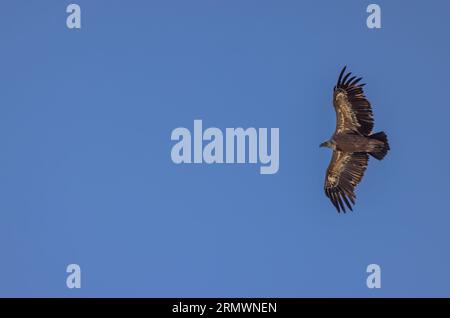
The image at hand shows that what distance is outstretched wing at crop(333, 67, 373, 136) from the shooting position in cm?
909

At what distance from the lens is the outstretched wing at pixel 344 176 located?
365 inches

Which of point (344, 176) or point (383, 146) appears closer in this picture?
point (383, 146)

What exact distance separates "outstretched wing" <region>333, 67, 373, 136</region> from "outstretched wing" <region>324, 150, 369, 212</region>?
295 millimetres

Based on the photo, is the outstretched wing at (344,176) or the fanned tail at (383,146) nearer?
the fanned tail at (383,146)

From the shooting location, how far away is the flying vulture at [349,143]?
9.09m

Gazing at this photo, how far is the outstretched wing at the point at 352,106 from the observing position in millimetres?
9094

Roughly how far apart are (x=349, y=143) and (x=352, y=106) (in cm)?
37

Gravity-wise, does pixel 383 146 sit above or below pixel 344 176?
above

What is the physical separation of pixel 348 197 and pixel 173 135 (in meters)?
1.87

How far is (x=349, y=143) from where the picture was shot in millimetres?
9203

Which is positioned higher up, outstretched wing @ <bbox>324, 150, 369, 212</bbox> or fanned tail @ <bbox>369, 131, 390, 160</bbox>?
fanned tail @ <bbox>369, 131, 390, 160</bbox>

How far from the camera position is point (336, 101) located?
9102 mm

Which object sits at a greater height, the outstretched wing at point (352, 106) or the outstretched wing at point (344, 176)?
the outstretched wing at point (352, 106)
